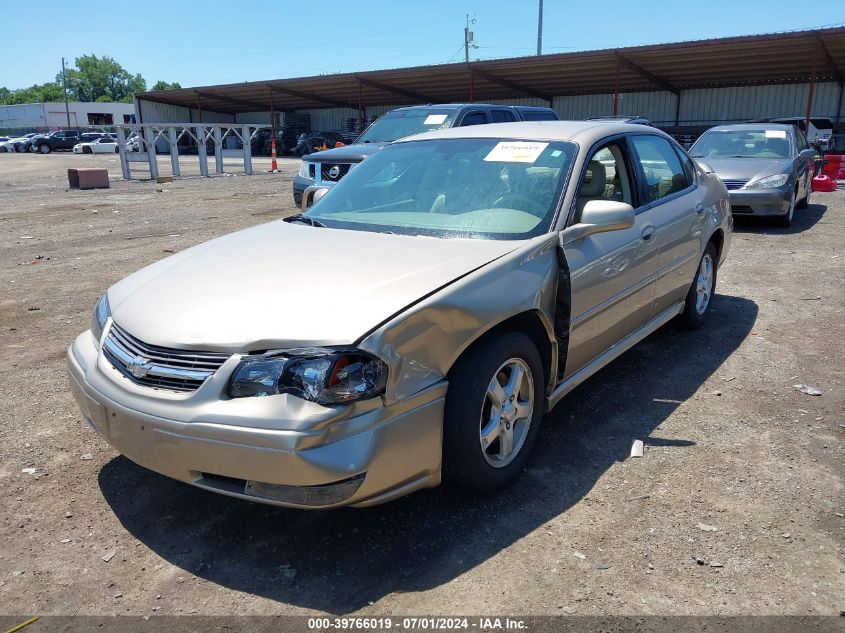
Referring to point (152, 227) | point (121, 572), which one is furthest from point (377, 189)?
point (152, 227)

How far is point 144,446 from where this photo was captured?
262cm

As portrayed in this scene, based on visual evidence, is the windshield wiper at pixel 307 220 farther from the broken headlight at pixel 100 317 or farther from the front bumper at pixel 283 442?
the front bumper at pixel 283 442

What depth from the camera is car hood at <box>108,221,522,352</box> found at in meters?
2.52

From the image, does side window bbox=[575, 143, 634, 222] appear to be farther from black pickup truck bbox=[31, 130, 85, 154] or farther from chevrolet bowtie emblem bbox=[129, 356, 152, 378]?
black pickup truck bbox=[31, 130, 85, 154]

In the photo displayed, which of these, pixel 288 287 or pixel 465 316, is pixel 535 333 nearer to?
pixel 465 316

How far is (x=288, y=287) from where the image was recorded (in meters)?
2.82

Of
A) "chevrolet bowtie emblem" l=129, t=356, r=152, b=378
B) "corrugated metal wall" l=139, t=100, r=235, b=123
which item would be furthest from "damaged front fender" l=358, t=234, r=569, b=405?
"corrugated metal wall" l=139, t=100, r=235, b=123

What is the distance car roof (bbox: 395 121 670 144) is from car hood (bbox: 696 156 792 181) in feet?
20.7

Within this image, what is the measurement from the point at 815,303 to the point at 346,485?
18.2 feet

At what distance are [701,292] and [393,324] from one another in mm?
3802

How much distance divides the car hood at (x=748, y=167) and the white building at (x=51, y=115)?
85.5 m

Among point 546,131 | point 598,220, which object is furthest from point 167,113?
point 598,220

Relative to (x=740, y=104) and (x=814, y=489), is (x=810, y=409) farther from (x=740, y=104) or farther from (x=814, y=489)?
(x=740, y=104)

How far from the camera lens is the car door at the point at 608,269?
11.3ft
